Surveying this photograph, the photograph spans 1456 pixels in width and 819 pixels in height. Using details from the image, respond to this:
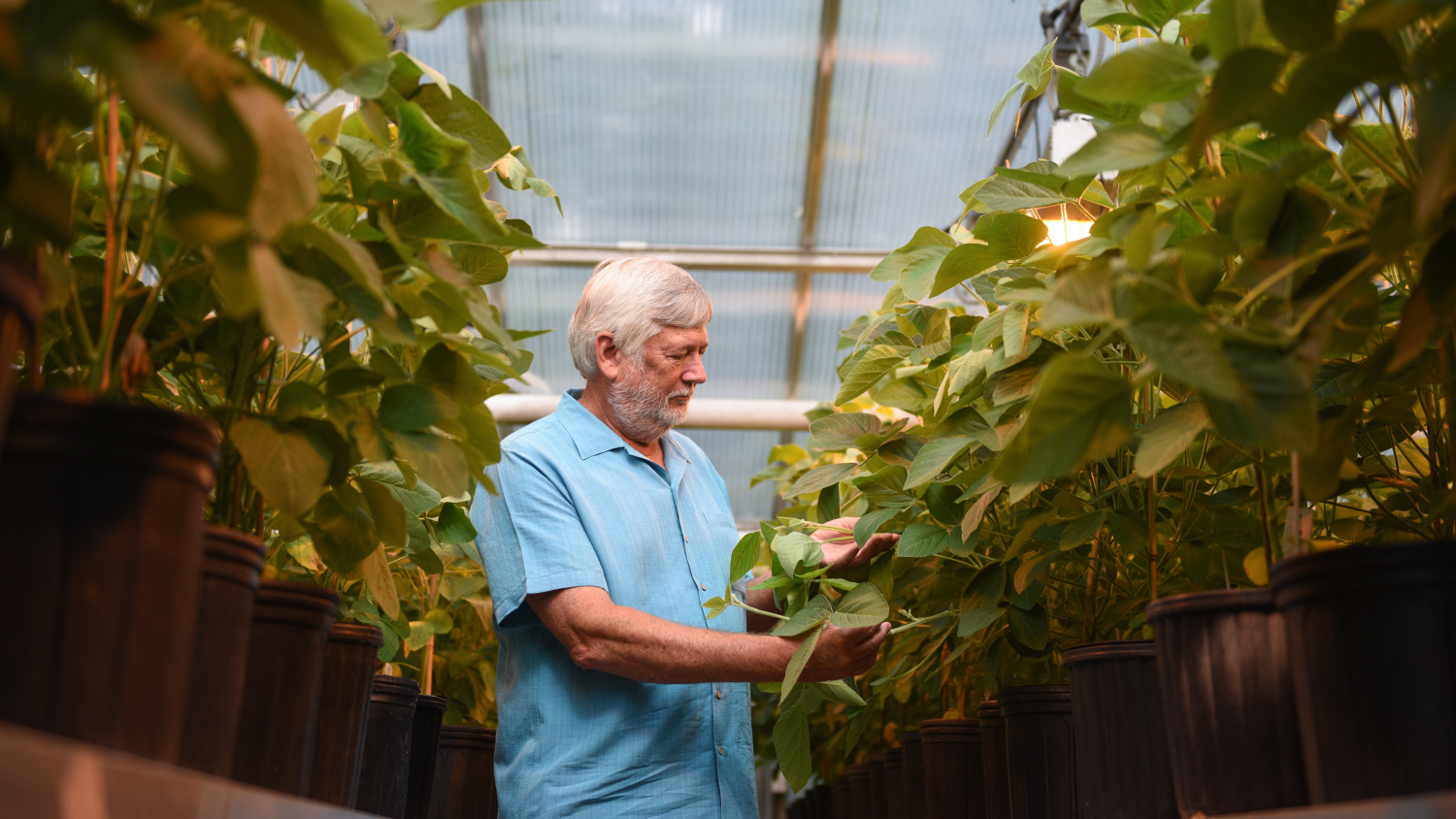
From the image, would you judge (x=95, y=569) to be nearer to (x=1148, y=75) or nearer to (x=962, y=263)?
(x=1148, y=75)

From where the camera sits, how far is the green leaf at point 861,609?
4.19ft

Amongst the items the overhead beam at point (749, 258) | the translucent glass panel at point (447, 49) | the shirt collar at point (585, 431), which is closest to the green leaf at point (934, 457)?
the shirt collar at point (585, 431)

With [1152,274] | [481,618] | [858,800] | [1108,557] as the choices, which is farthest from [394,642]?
[858,800]

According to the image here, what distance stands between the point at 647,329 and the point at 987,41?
118 inches

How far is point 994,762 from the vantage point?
5.17ft

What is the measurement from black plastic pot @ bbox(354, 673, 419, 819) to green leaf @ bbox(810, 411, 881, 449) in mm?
675

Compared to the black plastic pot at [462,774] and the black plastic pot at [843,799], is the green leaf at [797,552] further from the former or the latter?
the black plastic pot at [843,799]

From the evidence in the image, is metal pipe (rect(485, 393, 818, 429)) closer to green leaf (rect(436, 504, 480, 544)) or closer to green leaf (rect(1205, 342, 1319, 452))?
green leaf (rect(436, 504, 480, 544))

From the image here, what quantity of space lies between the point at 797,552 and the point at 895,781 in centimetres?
115

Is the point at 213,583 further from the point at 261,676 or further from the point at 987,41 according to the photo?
the point at 987,41

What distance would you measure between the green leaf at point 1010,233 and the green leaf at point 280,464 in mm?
678

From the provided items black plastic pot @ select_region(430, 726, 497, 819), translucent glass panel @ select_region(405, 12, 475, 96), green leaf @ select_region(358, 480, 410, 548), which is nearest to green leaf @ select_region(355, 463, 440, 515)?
green leaf @ select_region(358, 480, 410, 548)

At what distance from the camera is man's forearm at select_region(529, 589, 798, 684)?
1.50 m

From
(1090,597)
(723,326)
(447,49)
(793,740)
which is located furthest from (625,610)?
(723,326)
